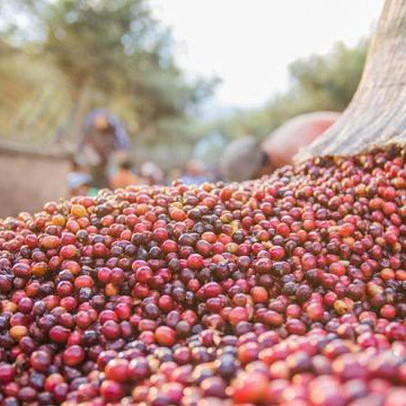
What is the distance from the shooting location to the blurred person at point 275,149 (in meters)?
4.67

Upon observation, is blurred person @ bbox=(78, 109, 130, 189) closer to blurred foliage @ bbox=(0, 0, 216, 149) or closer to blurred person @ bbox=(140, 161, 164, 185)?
blurred person @ bbox=(140, 161, 164, 185)

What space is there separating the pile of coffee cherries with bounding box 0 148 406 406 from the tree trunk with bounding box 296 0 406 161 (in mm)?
133

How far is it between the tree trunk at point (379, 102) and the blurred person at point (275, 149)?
2049 mm

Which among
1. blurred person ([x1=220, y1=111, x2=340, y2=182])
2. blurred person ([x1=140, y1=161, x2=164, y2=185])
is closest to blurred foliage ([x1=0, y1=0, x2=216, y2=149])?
blurred person ([x1=140, y1=161, x2=164, y2=185])

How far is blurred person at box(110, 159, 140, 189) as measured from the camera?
23.7 ft

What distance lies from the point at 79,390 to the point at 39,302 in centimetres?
34

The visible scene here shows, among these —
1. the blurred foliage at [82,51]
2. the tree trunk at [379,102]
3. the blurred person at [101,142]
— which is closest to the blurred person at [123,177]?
the blurred person at [101,142]

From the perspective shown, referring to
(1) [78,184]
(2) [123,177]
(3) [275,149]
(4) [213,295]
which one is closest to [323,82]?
(2) [123,177]

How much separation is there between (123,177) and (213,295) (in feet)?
19.6

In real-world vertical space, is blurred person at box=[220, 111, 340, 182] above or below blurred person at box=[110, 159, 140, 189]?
below

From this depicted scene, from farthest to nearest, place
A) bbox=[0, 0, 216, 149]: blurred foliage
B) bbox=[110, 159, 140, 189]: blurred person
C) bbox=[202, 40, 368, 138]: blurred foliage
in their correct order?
bbox=[0, 0, 216, 149]: blurred foliage, bbox=[202, 40, 368, 138]: blurred foliage, bbox=[110, 159, 140, 189]: blurred person

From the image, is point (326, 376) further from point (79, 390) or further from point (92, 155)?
point (92, 155)

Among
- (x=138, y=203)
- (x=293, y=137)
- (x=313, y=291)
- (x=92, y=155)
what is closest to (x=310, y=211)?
(x=313, y=291)

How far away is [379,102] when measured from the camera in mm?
2383
